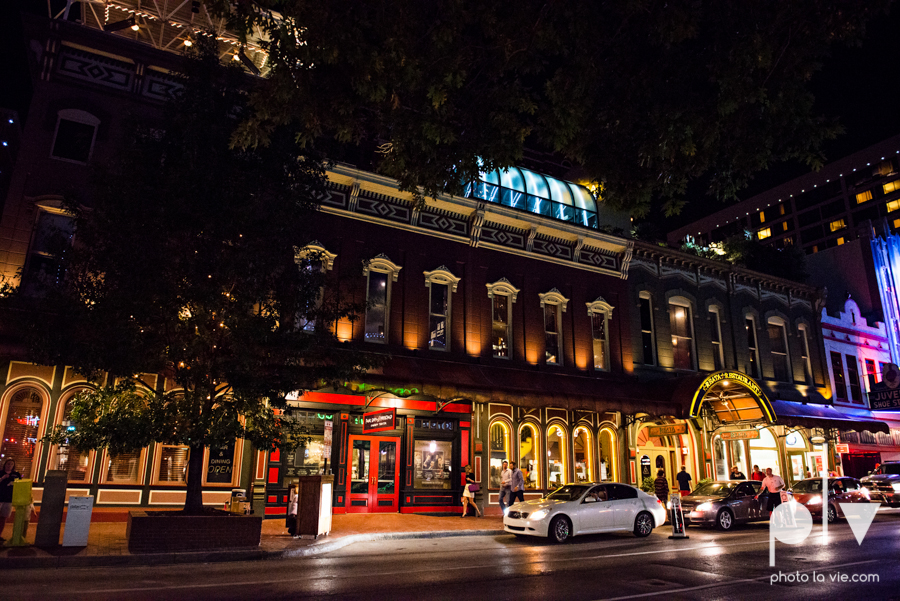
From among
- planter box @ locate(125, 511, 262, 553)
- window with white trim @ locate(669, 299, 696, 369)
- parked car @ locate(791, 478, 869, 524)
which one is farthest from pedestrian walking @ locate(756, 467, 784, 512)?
planter box @ locate(125, 511, 262, 553)

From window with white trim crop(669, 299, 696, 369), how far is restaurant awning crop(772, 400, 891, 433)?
3.77 meters

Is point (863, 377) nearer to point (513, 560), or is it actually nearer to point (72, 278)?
point (513, 560)

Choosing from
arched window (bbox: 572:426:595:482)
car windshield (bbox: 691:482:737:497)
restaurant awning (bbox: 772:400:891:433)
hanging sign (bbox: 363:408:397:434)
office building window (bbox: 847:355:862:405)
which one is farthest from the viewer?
office building window (bbox: 847:355:862:405)

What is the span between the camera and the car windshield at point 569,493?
48.7 ft

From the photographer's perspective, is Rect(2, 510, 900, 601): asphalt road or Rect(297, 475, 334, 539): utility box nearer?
Rect(2, 510, 900, 601): asphalt road

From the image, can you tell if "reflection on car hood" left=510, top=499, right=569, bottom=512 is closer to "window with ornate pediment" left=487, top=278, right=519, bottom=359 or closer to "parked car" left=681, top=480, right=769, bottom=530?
"parked car" left=681, top=480, right=769, bottom=530

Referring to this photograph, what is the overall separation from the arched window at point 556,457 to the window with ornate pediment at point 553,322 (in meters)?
2.59

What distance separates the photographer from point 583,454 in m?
22.3

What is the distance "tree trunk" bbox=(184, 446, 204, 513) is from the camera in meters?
12.4

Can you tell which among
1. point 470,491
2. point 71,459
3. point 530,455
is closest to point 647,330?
point 530,455

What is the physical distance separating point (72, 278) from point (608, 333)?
1832 cm

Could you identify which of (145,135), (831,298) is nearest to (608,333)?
(145,135)

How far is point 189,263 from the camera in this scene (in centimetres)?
1216

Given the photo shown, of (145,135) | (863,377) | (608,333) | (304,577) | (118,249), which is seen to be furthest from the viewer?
(863,377)
